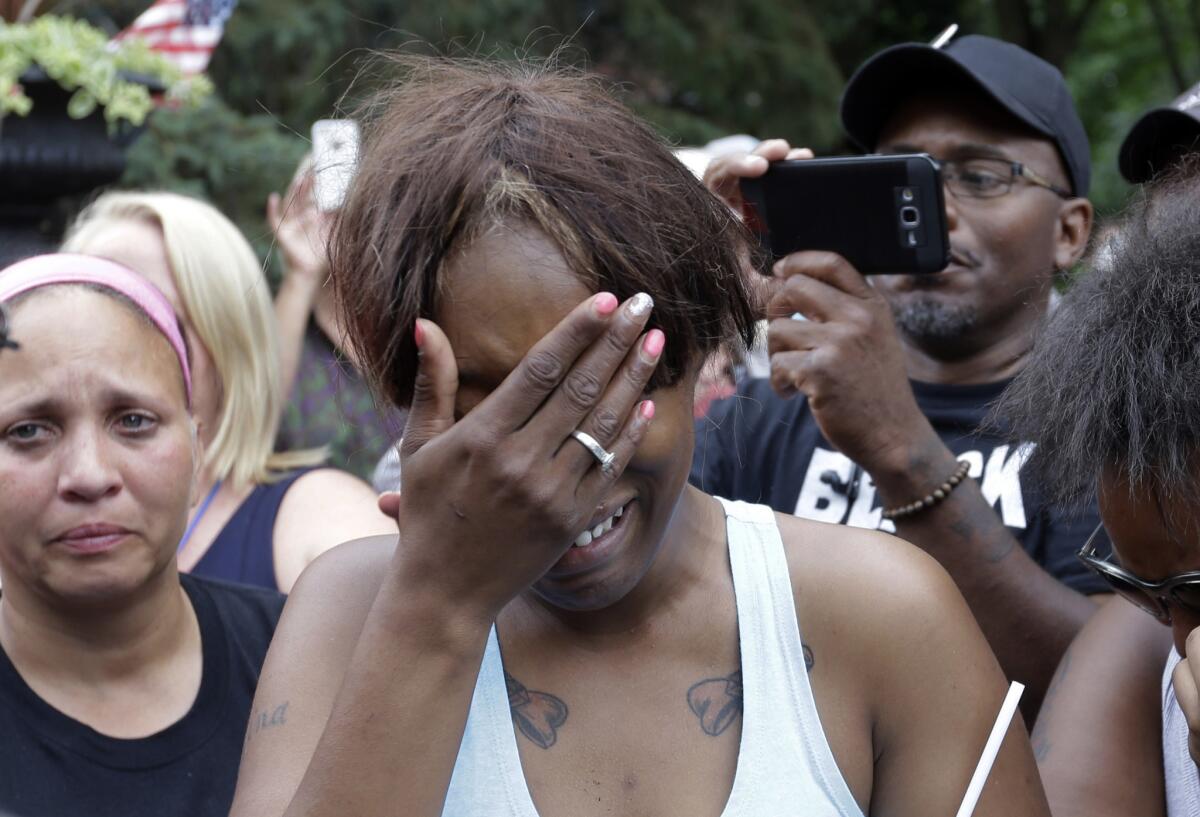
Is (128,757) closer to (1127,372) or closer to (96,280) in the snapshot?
(96,280)

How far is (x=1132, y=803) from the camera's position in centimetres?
210

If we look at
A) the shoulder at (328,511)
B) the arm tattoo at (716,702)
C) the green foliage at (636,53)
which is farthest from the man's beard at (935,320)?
the green foliage at (636,53)

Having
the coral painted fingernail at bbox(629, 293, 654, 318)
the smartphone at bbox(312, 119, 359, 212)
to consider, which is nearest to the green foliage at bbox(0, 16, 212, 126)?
the smartphone at bbox(312, 119, 359, 212)

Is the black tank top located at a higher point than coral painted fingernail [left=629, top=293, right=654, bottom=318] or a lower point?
lower

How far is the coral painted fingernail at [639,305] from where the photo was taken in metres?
1.56

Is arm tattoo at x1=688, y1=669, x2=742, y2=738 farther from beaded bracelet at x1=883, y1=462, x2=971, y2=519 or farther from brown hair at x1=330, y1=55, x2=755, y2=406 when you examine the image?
beaded bracelet at x1=883, y1=462, x2=971, y2=519

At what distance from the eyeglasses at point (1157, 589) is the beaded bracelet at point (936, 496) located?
1.96 feet

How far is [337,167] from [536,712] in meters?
0.81

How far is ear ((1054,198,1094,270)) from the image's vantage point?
10.7ft

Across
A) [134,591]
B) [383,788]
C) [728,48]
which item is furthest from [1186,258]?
[728,48]

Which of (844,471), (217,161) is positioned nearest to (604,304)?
(844,471)

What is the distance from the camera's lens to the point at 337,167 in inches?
79.4

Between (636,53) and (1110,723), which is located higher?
(1110,723)

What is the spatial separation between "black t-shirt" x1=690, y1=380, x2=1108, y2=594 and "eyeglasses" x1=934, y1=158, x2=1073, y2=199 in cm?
44
